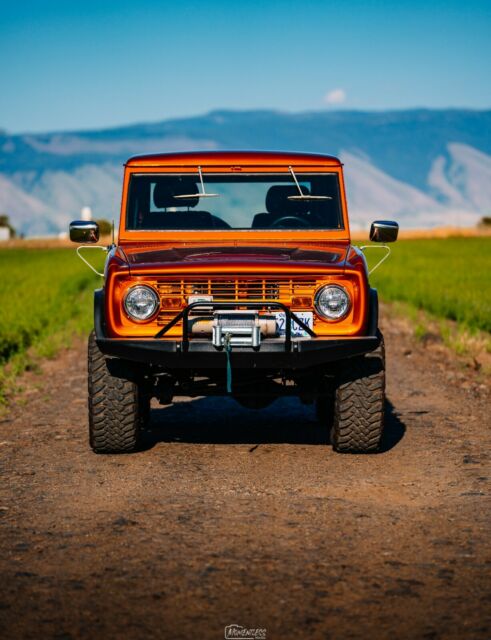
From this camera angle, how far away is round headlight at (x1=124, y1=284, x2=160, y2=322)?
718 cm

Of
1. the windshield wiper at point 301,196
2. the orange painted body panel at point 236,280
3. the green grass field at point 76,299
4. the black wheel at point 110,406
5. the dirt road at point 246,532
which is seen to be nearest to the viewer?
the dirt road at point 246,532

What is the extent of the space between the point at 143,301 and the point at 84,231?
107cm

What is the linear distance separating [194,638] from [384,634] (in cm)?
66

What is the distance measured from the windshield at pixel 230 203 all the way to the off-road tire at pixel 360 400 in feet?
4.86

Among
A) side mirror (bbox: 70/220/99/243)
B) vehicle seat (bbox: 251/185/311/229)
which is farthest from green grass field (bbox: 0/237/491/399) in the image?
vehicle seat (bbox: 251/185/311/229)

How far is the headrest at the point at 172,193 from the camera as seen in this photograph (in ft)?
28.2

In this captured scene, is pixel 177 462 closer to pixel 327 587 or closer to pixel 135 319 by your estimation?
pixel 135 319

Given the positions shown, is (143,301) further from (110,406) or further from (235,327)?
(110,406)

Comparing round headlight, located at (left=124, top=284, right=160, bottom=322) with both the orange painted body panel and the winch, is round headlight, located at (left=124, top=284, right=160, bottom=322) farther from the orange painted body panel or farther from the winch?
the winch

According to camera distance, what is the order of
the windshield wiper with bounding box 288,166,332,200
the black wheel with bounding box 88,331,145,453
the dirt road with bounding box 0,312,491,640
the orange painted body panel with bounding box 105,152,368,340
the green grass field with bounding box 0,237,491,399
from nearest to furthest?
A: the dirt road with bounding box 0,312,491,640
the orange painted body panel with bounding box 105,152,368,340
the black wheel with bounding box 88,331,145,453
the windshield wiper with bounding box 288,166,332,200
the green grass field with bounding box 0,237,491,399

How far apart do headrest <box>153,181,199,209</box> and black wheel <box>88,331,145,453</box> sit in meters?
1.52

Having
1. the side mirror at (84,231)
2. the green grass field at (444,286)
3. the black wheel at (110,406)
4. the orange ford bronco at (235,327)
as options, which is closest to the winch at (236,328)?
the orange ford bronco at (235,327)

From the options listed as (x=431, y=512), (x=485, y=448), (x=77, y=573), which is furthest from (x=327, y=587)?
(x=485, y=448)

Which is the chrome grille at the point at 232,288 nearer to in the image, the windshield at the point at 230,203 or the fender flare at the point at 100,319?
the fender flare at the point at 100,319
